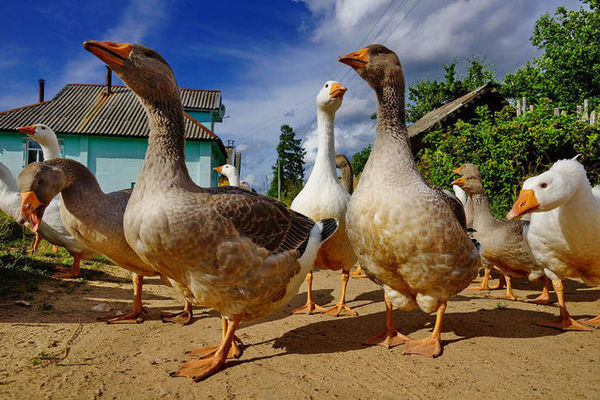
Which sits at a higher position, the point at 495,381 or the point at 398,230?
the point at 398,230

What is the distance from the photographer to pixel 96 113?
23453 mm

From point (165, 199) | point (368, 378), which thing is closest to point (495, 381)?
point (368, 378)

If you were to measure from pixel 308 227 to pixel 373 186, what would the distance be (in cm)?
86

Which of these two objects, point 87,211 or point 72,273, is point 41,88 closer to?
point 72,273

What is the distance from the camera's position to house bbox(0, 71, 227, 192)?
2148 cm

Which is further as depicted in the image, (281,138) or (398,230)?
(281,138)

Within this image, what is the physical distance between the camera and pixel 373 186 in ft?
10.2

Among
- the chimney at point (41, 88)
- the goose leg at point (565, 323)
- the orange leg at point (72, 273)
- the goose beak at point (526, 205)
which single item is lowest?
the orange leg at point (72, 273)

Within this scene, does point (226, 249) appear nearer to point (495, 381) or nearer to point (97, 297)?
point (495, 381)

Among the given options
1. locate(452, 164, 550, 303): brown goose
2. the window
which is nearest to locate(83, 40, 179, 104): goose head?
locate(452, 164, 550, 303): brown goose

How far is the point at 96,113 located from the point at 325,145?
2392 centimetres

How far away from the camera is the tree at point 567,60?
76.2 ft

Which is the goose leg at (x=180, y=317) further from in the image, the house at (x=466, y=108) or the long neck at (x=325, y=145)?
the house at (x=466, y=108)

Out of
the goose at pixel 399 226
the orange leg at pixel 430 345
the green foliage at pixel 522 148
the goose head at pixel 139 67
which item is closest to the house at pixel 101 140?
the green foliage at pixel 522 148
